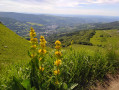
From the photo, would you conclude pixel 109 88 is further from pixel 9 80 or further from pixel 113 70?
pixel 9 80

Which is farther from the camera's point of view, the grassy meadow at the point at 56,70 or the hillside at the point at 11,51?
the hillside at the point at 11,51

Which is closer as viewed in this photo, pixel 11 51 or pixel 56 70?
pixel 56 70

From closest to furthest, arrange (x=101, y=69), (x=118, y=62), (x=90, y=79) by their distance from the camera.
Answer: (x=90, y=79)
(x=101, y=69)
(x=118, y=62)

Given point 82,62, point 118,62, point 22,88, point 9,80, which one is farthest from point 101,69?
point 9,80

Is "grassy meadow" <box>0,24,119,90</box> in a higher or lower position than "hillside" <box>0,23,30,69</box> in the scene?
higher

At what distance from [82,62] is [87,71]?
1.42 feet

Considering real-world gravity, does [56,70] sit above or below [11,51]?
above

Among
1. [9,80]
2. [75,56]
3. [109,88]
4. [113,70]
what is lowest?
[109,88]

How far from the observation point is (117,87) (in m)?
3.85

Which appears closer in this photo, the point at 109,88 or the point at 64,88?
the point at 64,88

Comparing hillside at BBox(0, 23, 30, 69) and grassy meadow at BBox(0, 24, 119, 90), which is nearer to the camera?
grassy meadow at BBox(0, 24, 119, 90)

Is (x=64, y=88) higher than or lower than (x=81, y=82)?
higher

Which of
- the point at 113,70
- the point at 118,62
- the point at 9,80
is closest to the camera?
the point at 9,80

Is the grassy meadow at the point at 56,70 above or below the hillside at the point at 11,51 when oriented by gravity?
above
